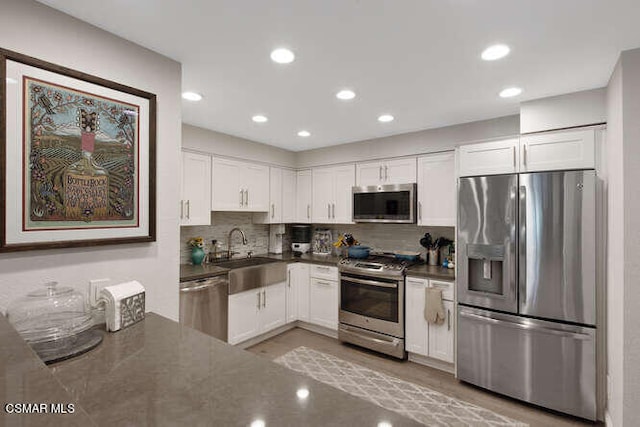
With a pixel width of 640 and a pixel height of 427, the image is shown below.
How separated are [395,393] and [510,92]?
2.62 meters

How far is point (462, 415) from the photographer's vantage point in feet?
7.71

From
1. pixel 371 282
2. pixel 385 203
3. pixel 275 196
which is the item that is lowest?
pixel 371 282

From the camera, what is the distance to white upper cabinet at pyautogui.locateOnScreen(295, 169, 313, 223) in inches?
176

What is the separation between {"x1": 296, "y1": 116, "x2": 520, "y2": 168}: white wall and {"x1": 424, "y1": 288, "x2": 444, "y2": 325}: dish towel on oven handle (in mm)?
1425

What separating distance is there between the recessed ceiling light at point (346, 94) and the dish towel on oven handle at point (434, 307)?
1.95 metres

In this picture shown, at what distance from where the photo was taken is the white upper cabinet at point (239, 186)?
3527 mm

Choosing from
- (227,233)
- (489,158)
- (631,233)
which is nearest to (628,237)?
(631,233)

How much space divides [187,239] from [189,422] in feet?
9.94

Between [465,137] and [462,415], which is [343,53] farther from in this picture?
[462,415]

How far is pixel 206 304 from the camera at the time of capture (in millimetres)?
2979

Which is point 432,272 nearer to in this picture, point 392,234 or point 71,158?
point 392,234

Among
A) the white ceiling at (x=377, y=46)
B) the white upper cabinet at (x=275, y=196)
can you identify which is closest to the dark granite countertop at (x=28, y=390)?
the white ceiling at (x=377, y=46)

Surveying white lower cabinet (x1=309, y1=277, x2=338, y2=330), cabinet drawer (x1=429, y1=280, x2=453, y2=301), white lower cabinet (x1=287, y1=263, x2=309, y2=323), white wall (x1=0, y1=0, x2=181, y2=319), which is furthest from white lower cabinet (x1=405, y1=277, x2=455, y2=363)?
white wall (x1=0, y1=0, x2=181, y2=319)

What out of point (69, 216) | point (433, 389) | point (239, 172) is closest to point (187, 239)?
point (239, 172)
